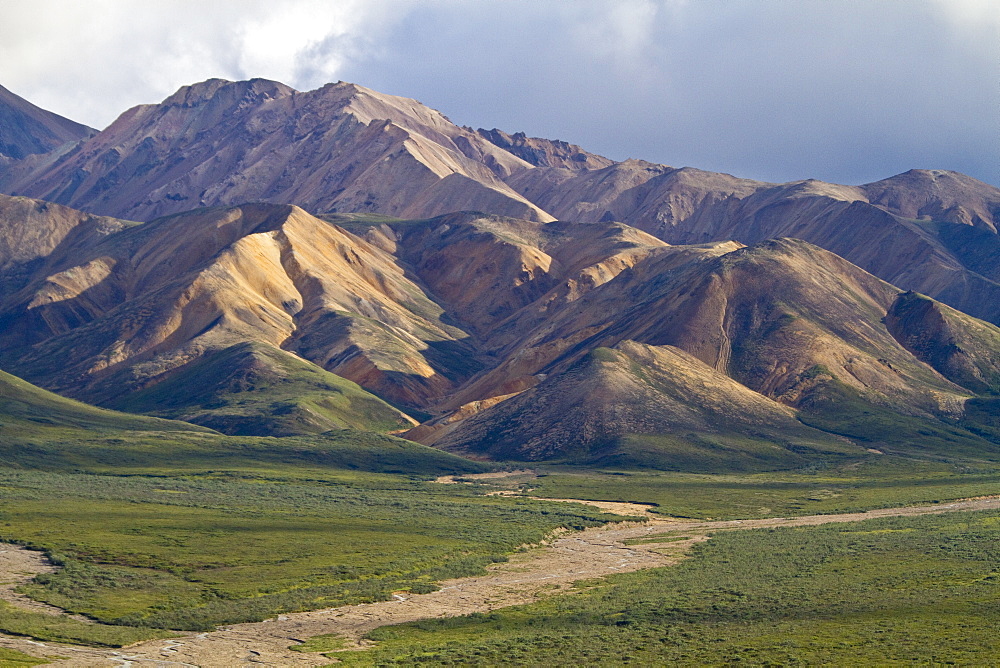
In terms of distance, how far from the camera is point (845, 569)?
270 ft

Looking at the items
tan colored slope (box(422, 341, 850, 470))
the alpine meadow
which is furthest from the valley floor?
tan colored slope (box(422, 341, 850, 470))

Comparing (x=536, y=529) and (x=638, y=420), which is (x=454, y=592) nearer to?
(x=536, y=529)

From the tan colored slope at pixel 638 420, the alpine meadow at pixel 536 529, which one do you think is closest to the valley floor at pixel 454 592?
the alpine meadow at pixel 536 529

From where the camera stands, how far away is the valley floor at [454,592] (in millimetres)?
61031

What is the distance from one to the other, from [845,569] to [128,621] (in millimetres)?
47939

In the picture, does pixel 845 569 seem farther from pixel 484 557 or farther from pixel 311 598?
pixel 311 598

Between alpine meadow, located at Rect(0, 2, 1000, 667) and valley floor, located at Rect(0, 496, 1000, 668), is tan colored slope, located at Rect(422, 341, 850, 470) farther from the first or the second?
valley floor, located at Rect(0, 496, 1000, 668)

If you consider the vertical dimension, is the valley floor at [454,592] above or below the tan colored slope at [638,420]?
below

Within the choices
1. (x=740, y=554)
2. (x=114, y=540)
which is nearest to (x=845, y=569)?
(x=740, y=554)

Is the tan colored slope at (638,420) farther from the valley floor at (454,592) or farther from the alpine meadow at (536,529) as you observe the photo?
the valley floor at (454,592)

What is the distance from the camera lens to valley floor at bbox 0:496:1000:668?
200ft

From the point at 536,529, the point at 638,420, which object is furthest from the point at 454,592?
the point at 638,420

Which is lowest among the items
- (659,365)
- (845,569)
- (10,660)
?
(10,660)

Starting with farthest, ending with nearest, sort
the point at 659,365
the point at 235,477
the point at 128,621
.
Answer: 1. the point at 659,365
2. the point at 235,477
3. the point at 128,621
